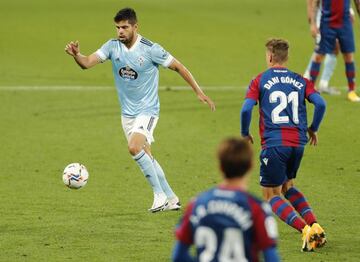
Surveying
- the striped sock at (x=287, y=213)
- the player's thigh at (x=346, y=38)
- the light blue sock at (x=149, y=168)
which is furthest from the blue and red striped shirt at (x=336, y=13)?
the striped sock at (x=287, y=213)

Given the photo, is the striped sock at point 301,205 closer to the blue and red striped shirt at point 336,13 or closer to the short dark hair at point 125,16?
the short dark hair at point 125,16

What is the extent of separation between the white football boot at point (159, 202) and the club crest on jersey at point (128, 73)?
136 cm

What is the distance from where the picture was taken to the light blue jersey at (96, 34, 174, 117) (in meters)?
12.0

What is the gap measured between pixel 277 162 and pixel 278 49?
3.49 ft

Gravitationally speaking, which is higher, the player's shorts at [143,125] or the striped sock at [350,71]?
the striped sock at [350,71]

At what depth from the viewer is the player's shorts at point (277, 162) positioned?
995cm

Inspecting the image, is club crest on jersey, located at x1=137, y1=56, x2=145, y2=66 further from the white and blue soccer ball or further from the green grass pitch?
the green grass pitch

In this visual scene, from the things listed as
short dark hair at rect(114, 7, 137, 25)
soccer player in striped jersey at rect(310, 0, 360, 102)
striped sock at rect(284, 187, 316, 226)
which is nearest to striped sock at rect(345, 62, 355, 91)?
soccer player in striped jersey at rect(310, 0, 360, 102)

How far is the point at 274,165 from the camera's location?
995 centimetres

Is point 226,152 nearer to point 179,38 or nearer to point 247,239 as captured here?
point 247,239

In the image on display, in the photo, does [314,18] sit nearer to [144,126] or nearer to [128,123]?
→ [128,123]

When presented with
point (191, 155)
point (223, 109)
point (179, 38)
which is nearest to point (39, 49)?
point (179, 38)

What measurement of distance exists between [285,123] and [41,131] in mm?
8162

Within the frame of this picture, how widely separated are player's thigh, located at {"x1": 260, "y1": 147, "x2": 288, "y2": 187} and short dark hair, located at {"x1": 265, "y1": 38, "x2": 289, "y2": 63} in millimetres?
852
